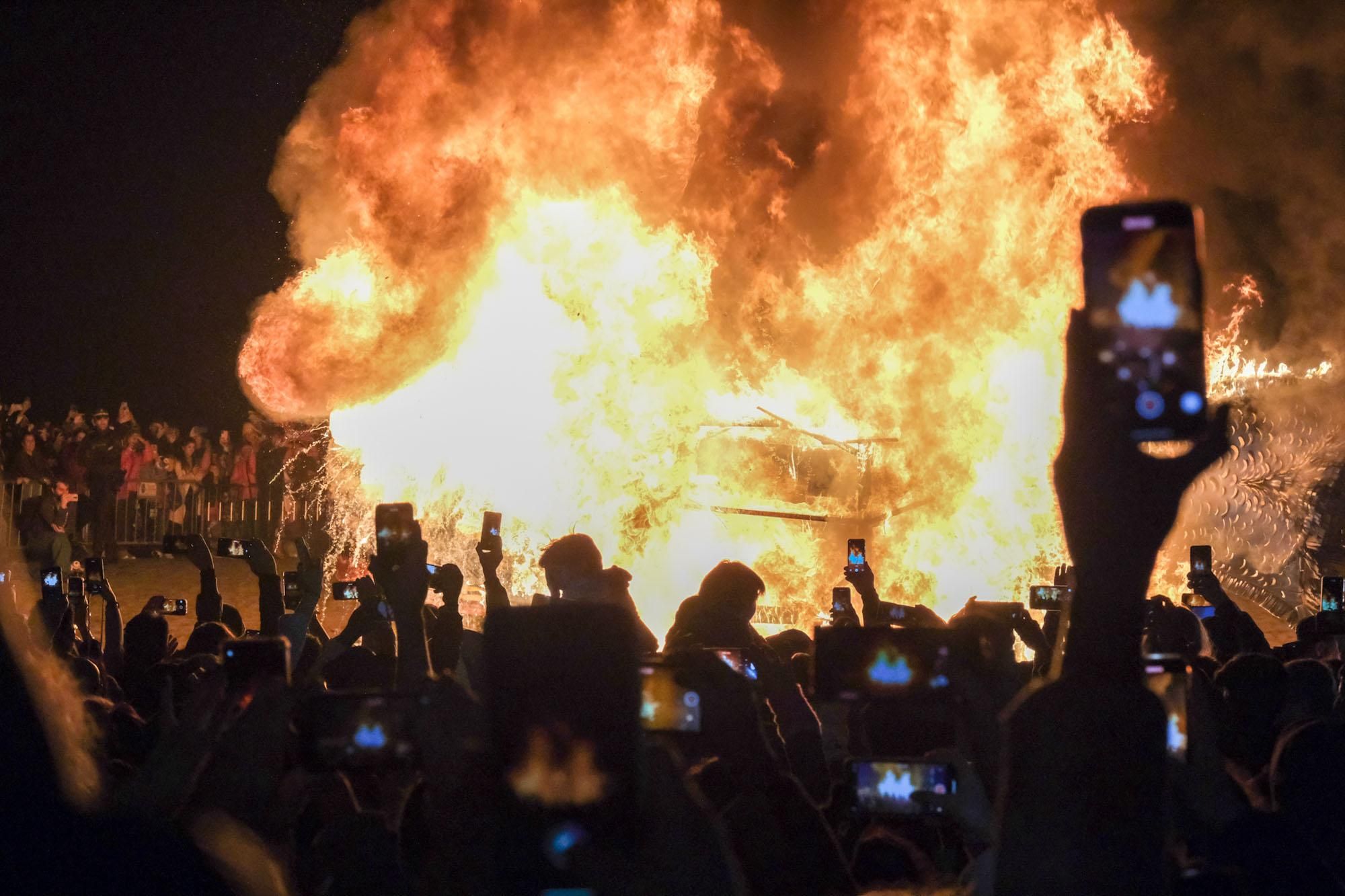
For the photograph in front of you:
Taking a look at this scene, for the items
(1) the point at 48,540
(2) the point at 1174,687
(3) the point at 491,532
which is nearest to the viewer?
(2) the point at 1174,687

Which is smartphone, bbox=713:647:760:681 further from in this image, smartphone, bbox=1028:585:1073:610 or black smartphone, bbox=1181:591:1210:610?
black smartphone, bbox=1181:591:1210:610

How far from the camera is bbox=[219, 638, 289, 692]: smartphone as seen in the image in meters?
3.15

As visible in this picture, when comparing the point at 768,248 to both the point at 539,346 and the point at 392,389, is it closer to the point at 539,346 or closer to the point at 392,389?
the point at 539,346

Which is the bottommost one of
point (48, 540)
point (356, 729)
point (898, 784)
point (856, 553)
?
point (898, 784)

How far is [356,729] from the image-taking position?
3.06 m

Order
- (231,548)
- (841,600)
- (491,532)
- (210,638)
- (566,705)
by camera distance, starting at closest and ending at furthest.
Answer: (566,705) < (210,638) < (491,532) < (231,548) < (841,600)

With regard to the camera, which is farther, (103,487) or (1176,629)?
(103,487)

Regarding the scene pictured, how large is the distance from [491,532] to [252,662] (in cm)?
239

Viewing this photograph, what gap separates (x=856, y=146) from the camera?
18094 mm

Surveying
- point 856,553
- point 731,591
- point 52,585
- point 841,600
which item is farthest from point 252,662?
point 52,585

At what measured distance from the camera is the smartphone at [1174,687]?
2975 mm

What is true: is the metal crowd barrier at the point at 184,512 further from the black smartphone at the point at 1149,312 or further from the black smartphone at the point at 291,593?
the black smartphone at the point at 1149,312

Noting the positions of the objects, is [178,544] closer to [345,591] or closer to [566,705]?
[345,591]

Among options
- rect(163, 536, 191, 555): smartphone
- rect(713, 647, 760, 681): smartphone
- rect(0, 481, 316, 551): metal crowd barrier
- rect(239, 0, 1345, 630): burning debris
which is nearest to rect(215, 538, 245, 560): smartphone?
rect(163, 536, 191, 555): smartphone
